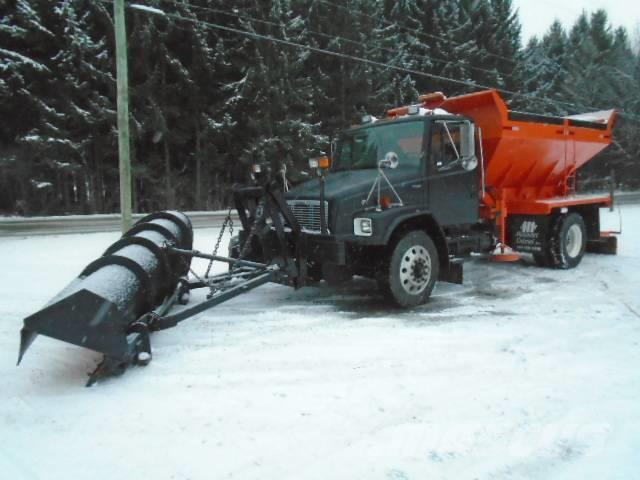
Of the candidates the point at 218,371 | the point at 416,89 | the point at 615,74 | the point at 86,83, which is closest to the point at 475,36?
the point at 416,89

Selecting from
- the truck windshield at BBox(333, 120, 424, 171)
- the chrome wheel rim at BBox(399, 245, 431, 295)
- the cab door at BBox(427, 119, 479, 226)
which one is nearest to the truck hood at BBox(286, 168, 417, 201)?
Result: the truck windshield at BBox(333, 120, 424, 171)

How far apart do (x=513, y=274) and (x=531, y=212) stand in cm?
106

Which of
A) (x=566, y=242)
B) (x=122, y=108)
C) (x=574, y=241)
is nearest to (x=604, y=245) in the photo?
(x=574, y=241)

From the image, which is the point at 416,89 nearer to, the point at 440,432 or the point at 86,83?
the point at 86,83

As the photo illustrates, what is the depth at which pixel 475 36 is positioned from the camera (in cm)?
3203

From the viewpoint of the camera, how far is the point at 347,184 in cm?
624

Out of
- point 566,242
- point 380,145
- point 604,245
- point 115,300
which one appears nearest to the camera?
point 115,300

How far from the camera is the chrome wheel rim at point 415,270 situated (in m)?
6.08

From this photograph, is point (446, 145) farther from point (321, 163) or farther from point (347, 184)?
point (321, 163)

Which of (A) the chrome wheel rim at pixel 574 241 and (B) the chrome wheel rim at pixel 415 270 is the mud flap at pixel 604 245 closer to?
(A) the chrome wheel rim at pixel 574 241

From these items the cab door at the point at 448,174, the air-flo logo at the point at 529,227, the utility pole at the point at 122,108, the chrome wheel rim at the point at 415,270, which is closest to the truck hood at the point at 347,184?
the cab door at the point at 448,174

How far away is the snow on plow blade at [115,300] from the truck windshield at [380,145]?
286 centimetres

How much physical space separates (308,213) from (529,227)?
14.5 feet

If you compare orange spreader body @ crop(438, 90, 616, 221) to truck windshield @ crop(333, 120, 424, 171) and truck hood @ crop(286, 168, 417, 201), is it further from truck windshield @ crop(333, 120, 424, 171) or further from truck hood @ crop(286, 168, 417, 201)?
truck hood @ crop(286, 168, 417, 201)
